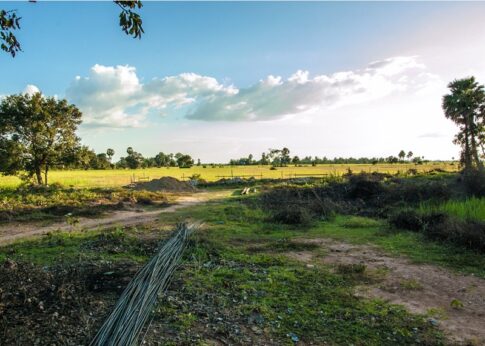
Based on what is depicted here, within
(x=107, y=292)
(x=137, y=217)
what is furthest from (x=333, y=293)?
(x=137, y=217)

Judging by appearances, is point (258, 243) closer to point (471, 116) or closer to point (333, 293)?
point (333, 293)

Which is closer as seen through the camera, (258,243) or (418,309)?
(418,309)

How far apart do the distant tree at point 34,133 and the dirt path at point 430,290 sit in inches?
881

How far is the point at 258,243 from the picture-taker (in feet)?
34.4

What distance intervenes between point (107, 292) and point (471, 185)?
17560 mm

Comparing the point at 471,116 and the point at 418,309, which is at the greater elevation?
the point at 471,116

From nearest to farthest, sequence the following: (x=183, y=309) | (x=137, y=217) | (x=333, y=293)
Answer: (x=183, y=309) < (x=333, y=293) < (x=137, y=217)

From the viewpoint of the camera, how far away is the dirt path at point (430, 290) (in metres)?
5.11

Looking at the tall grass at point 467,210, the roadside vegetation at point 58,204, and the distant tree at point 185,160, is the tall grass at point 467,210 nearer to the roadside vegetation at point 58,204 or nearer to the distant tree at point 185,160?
the roadside vegetation at point 58,204

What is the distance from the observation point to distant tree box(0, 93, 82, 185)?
24.3 m

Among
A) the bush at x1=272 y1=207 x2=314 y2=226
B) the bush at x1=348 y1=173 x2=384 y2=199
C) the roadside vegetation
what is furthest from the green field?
the bush at x1=272 y1=207 x2=314 y2=226

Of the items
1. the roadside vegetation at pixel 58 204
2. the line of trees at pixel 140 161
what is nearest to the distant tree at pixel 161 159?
the line of trees at pixel 140 161

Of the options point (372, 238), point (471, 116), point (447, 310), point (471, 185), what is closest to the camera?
point (447, 310)

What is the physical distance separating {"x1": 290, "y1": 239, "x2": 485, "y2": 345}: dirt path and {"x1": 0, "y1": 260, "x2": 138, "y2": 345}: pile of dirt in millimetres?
4215
